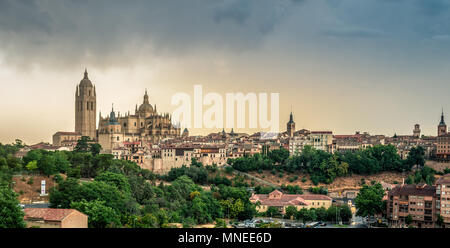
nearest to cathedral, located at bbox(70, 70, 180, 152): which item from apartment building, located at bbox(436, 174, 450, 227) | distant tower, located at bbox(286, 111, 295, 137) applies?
distant tower, located at bbox(286, 111, 295, 137)

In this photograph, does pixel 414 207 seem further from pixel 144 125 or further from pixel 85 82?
pixel 85 82

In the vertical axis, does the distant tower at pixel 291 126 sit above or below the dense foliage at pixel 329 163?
above

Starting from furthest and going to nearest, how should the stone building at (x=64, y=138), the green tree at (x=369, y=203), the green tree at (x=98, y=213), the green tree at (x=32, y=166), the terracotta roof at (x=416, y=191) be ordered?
the stone building at (x=64, y=138), the green tree at (x=32, y=166), the green tree at (x=369, y=203), the terracotta roof at (x=416, y=191), the green tree at (x=98, y=213)

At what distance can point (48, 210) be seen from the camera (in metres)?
8.66

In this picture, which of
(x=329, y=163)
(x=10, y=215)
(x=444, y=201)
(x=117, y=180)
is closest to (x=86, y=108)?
(x=329, y=163)

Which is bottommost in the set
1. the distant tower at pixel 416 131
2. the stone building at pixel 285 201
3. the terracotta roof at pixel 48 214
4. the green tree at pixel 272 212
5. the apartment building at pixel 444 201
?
the green tree at pixel 272 212

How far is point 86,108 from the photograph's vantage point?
27.5m

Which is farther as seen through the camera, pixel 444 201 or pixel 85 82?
pixel 85 82

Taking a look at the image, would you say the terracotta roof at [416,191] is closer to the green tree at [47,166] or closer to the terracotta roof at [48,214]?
the terracotta roof at [48,214]

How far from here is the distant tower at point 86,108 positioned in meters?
27.3

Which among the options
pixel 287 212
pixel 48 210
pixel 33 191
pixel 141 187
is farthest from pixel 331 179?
pixel 48 210

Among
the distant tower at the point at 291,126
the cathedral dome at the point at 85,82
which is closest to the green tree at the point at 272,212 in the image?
the distant tower at the point at 291,126

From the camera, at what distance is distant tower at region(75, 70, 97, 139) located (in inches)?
1075
